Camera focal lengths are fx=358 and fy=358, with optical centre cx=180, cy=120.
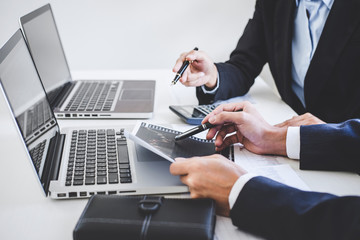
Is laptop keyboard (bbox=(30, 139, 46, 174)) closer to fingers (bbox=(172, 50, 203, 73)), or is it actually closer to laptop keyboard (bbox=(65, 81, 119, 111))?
laptop keyboard (bbox=(65, 81, 119, 111))

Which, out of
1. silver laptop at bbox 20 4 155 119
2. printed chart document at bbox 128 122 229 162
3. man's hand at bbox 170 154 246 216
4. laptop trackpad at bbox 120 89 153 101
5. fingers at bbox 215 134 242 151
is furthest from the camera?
laptop trackpad at bbox 120 89 153 101

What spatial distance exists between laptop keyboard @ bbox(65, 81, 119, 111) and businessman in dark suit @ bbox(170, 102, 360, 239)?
427 mm

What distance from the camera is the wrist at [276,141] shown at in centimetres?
89

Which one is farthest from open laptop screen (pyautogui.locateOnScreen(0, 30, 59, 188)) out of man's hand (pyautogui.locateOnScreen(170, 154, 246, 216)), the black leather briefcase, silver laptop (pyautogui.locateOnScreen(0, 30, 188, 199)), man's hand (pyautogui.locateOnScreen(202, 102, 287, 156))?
man's hand (pyautogui.locateOnScreen(202, 102, 287, 156))

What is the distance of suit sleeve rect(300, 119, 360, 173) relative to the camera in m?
0.83

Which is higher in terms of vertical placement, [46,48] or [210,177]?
[46,48]

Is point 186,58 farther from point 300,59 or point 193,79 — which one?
point 300,59

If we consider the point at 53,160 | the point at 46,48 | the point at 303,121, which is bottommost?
the point at 303,121

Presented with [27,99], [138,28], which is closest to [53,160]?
[27,99]

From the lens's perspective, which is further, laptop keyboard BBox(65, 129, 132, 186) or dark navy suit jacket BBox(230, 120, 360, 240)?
laptop keyboard BBox(65, 129, 132, 186)

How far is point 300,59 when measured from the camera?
1344 millimetres

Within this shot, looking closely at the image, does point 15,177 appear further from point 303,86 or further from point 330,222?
point 303,86

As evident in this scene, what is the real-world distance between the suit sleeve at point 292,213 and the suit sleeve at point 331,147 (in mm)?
203

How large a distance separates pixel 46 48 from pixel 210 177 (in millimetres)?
845
